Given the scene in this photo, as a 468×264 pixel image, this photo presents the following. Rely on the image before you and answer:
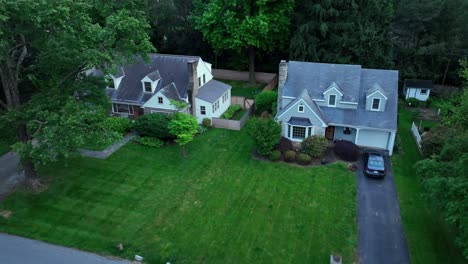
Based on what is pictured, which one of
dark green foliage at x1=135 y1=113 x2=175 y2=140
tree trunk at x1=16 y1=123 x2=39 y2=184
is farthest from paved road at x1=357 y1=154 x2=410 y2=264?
tree trunk at x1=16 y1=123 x2=39 y2=184

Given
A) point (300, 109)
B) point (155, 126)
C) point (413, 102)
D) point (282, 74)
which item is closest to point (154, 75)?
point (155, 126)

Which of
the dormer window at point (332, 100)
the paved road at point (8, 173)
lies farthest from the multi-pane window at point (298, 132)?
the paved road at point (8, 173)

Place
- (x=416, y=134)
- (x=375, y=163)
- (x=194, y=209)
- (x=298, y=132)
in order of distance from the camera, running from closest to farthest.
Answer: (x=194, y=209) < (x=375, y=163) < (x=298, y=132) < (x=416, y=134)

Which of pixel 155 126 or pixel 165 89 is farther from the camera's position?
pixel 165 89

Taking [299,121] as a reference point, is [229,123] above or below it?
below

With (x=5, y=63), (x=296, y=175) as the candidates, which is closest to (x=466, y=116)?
(x=296, y=175)

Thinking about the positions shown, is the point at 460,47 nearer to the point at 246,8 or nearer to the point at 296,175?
the point at 246,8

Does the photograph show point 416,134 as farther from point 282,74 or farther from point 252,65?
point 252,65
